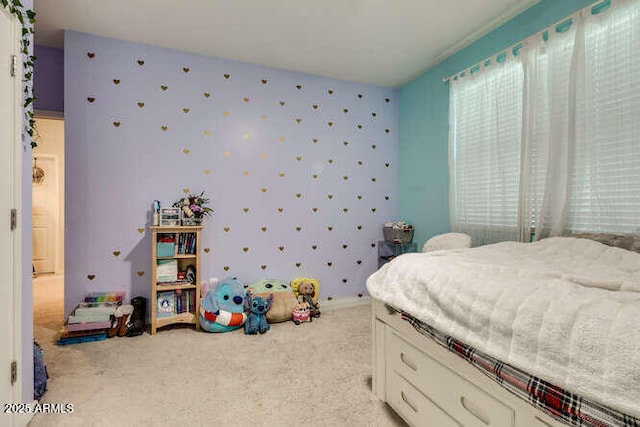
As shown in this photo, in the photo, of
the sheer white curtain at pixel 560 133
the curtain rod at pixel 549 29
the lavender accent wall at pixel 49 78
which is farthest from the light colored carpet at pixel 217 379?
the curtain rod at pixel 549 29

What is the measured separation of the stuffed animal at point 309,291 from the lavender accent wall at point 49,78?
2817mm

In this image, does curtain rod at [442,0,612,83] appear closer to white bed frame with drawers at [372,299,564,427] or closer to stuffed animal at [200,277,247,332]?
white bed frame with drawers at [372,299,564,427]

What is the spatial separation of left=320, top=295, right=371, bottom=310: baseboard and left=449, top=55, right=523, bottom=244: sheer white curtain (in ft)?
4.62

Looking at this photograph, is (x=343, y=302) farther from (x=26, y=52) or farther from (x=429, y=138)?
(x=26, y=52)

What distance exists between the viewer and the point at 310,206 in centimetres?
348

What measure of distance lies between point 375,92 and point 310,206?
161 centimetres

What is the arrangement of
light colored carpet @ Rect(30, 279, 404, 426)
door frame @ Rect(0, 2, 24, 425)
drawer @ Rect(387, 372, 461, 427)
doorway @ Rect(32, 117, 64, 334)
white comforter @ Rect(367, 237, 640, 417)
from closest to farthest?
1. white comforter @ Rect(367, 237, 640, 417)
2. drawer @ Rect(387, 372, 461, 427)
3. door frame @ Rect(0, 2, 24, 425)
4. light colored carpet @ Rect(30, 279, 404, 426)
5. doorway @ Rect(32, 117, 64, 334)

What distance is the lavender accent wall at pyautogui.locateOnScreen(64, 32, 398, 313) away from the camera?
2.75 m

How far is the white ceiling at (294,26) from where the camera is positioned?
2334mm

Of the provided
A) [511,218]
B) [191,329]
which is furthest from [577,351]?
[191,329]

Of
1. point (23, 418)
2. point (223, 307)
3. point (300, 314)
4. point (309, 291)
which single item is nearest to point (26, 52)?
point (23, 418)

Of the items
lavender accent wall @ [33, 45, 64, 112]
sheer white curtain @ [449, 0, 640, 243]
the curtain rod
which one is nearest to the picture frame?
lavender accent wall @ [33, 45, 64, 112]

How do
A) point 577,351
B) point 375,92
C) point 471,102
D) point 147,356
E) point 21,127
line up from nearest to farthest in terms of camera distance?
point 577,351 → point 21,127 → point 147,356 → point 471,102 → point 375,92

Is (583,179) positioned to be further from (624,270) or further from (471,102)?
(471,102)
